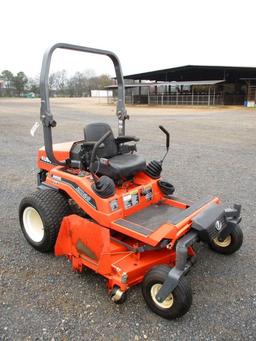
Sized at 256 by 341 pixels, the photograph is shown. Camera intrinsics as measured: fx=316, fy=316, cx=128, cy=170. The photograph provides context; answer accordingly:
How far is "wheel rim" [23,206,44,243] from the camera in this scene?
3.14 metres

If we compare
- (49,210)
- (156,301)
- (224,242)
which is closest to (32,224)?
(49,210)

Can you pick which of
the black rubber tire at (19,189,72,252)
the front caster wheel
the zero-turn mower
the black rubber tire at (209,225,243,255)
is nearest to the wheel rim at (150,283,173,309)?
the zero-turn mower

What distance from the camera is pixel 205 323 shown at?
2230 mm

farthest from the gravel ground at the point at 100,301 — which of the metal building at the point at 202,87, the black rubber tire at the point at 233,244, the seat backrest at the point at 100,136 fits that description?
the metal building at the point at 202,87

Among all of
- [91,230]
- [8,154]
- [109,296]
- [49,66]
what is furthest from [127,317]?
[8,154]

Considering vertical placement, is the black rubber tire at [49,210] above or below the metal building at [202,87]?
below

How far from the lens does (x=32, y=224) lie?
10.5 ft

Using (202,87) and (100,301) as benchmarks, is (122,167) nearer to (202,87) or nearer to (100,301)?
(100,301)

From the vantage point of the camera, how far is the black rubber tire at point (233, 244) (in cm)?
292

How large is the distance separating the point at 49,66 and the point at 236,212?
2107 millimetres

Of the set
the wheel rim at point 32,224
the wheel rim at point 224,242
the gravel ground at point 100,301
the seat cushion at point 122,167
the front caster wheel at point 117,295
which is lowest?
the gravel ground at point 100,301

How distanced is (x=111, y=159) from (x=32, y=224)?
1.04 metres

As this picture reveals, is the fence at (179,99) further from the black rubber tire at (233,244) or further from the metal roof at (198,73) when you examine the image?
the black rubber tire at (233,244)

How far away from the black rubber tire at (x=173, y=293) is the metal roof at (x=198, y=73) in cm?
3008
